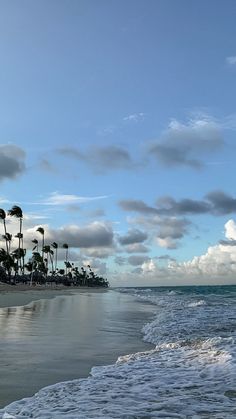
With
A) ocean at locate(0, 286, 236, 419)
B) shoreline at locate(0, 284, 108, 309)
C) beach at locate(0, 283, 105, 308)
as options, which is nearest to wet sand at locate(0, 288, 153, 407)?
ocean at locate(0, 286, 236, 419)

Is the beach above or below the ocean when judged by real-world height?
below

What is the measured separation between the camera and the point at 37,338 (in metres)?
14.7

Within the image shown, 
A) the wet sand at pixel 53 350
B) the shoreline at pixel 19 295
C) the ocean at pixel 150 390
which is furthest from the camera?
the shoreline at pixel 19 295

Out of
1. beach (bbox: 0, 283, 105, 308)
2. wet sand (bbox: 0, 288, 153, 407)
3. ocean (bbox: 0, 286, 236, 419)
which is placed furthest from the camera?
beach (bbox: 0, 283, 105, 308)

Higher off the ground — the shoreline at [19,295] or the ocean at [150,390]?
the ocean at [150,390]

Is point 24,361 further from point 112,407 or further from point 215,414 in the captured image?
point 215,414

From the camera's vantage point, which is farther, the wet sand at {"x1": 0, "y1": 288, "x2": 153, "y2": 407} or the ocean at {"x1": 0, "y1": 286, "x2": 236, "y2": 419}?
the wet sand at {"x1": 0, "y1": 288, "x2": 153, "y2": 407}

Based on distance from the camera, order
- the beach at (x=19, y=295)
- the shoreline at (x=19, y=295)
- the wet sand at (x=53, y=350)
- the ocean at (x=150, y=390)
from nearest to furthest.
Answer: the ocean at (x=150, y=390) < the wet sand at (x=53, y=350) < the shoreline at (x=19, y=295) < the beach at (x=19, y=295)

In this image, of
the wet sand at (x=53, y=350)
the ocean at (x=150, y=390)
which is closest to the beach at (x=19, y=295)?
the wet sand at (x=53, y=350)

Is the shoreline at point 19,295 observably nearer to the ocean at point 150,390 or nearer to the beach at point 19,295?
the beach at point 19,295

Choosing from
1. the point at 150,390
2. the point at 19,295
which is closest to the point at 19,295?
the point at 19,295

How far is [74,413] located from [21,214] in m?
97.5

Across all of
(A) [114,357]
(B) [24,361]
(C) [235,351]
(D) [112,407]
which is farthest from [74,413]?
(C) [235,351]

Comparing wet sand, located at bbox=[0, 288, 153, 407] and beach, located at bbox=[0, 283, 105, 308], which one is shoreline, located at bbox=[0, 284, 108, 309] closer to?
beach, located at bbox=[0, 283, 105, 308]
